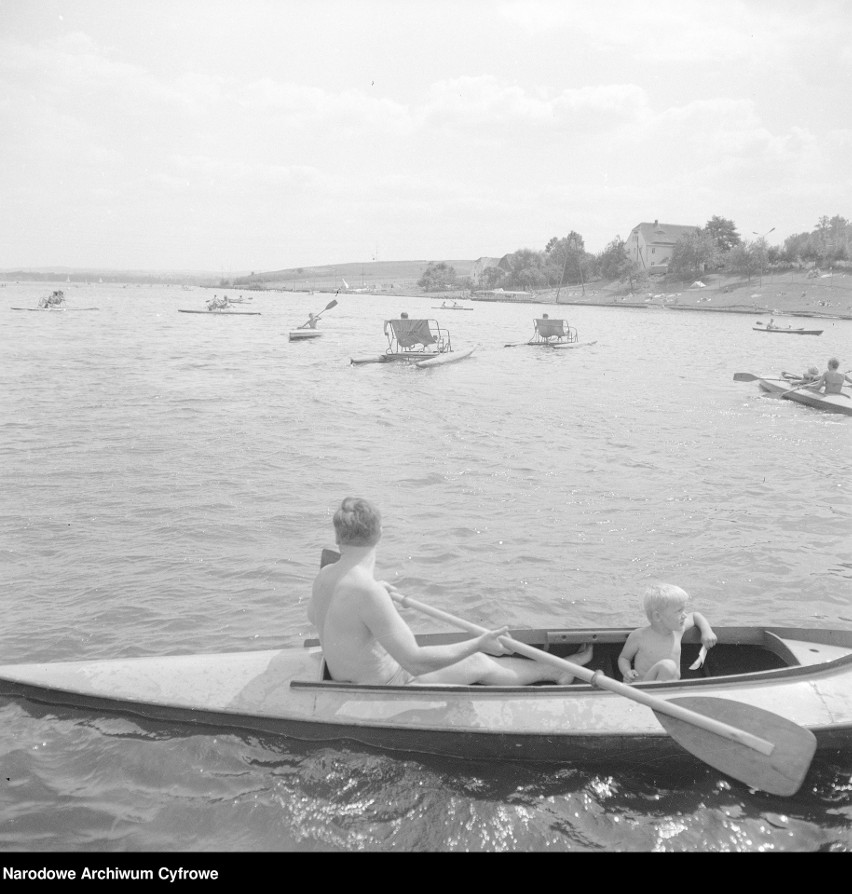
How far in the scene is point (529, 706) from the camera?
467cm

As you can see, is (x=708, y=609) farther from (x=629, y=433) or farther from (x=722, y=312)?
(x=722, y=312)

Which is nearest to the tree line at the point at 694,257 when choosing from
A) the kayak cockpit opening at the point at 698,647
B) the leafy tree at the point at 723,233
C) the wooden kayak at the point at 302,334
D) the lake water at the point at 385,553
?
the leafy tree at the point at 723,233

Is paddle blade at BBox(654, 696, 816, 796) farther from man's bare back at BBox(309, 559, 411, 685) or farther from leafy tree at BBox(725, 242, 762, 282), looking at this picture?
leafy tree at BBox(725, 242, 762, 282)

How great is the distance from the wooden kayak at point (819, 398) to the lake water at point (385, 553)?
1.06 ft

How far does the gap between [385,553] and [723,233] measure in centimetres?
10842

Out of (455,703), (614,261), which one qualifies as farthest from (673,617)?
(614,261)

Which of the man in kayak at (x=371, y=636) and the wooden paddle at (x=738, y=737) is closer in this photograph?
the wooden paddle at (x=738, y=737)

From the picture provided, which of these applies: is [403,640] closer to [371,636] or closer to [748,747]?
[371,636]

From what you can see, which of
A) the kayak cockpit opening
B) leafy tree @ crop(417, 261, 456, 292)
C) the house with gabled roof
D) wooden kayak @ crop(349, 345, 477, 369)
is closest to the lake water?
the kayak cockpit opening

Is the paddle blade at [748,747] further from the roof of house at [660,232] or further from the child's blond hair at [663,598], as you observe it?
the roof of house at [660,232]

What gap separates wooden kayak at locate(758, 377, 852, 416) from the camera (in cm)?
1794

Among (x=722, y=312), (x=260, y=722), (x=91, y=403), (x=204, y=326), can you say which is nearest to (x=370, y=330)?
(x=204, y=326)

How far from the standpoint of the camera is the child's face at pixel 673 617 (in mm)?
4934

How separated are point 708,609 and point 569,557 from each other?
1.82m
